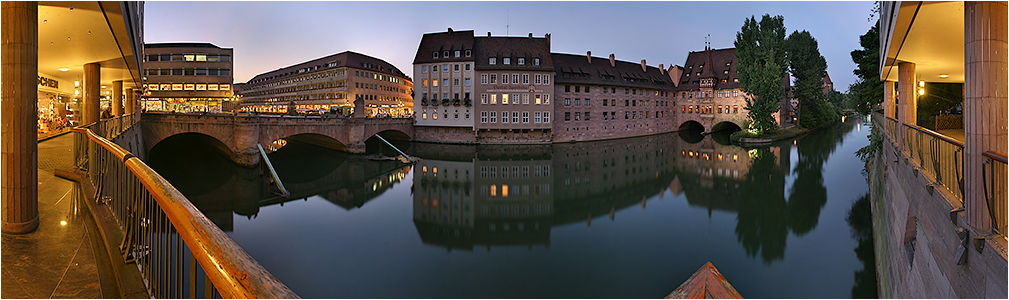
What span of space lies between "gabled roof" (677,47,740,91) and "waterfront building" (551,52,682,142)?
2657 mm

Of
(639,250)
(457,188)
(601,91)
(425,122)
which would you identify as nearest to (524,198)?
(457,188)

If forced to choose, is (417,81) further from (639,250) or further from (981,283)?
(981,283)

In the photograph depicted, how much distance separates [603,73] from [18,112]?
53219 mm

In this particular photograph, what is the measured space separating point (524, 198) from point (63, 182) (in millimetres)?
16424

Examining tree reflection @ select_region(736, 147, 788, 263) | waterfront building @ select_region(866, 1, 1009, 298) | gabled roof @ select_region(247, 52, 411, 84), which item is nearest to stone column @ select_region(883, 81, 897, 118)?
tree reflection @ select_region(736, 147, 788, 263)

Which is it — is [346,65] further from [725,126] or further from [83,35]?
[83,35]

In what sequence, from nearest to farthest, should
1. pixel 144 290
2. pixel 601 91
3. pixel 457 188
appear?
pixel 144 290 → pixel 457 188 → pixel 601 91

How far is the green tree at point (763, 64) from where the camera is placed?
46.4 metres

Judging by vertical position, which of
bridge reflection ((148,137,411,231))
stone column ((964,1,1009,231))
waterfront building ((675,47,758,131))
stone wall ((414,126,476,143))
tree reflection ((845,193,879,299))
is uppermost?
waterfront building ((675,47,758,131))

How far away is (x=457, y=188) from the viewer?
2461cm

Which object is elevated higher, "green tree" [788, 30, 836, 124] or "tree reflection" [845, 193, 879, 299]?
"green tree" [788, 30, 836, 124]

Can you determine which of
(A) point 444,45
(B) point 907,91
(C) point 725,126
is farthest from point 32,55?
(C) point 725,126

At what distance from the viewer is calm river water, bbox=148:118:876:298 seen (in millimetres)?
11562

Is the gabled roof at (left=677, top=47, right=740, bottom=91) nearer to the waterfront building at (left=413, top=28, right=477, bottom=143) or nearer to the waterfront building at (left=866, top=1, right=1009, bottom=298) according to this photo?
the waterfront building at (left=413, top=28, right=477, bottom=143)
